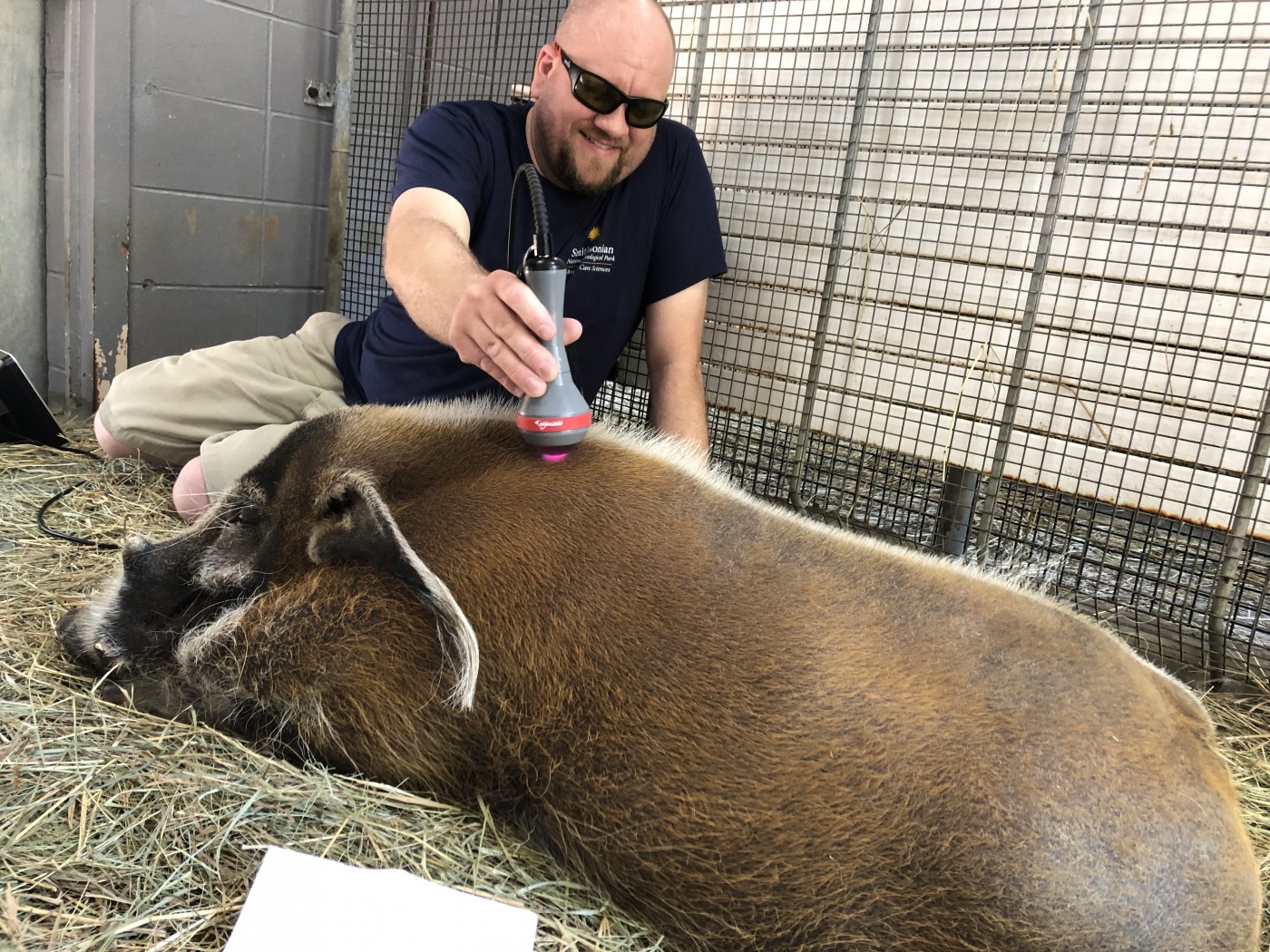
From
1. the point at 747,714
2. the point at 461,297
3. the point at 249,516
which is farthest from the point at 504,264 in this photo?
the point at 747,714

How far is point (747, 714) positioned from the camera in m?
1.12

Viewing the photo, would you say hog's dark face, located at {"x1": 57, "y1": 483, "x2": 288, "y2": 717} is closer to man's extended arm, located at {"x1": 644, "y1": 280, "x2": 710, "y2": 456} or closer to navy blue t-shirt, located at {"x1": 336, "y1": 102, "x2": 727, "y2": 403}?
navy blue t-shirt, located at {"x1": 336, "y1": 102, "x2": 727, "y2": 403}

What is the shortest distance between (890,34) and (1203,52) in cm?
87

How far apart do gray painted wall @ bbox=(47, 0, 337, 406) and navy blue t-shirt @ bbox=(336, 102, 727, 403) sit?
1214mm

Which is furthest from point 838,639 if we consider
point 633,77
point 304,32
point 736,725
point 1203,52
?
point 304,32

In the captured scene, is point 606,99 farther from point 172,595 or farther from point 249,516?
point 172,595

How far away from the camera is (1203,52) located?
2268mm

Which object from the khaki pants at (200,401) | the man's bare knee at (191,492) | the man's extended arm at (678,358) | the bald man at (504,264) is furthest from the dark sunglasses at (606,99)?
the man's bare knee at (191,492)

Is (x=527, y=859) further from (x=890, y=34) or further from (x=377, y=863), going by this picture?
(x=890, y=34)

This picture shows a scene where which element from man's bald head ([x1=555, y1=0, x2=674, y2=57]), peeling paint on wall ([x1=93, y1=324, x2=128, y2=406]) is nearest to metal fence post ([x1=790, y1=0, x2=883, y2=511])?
man's bald head ([x1=555, y1=0, x2=674, y2=57])

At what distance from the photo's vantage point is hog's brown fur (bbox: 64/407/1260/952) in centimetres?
103

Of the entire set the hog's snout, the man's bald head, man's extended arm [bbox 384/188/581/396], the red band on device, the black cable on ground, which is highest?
the man's bald head

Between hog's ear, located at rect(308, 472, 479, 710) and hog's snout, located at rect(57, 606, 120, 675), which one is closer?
hog's ear, located at rect(308, 472, 479, 710)

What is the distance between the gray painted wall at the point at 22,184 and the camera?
122 inches
